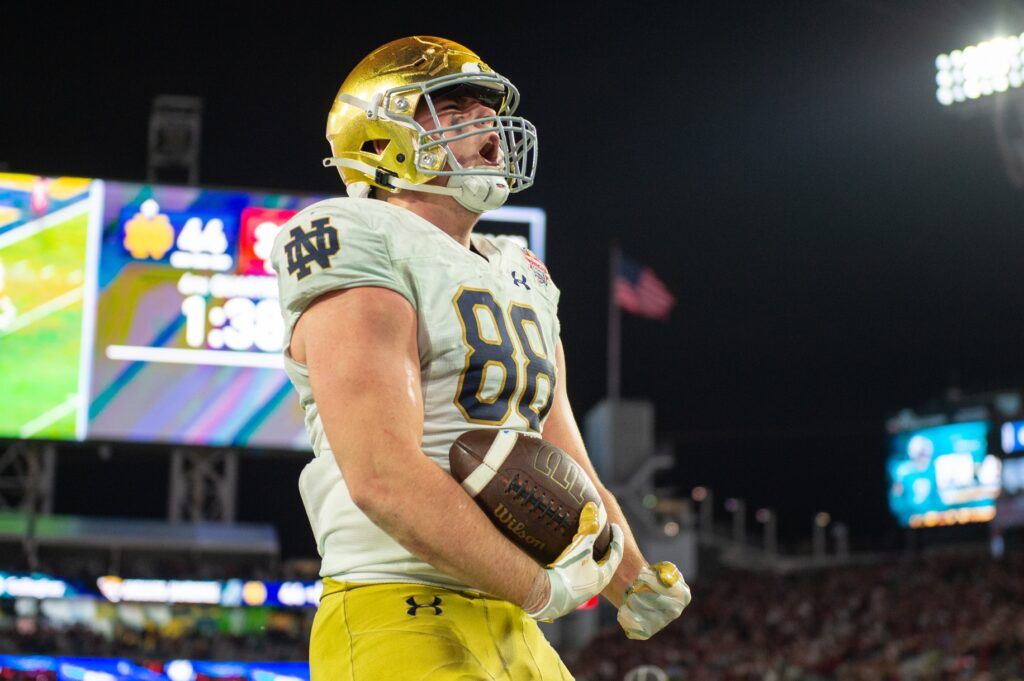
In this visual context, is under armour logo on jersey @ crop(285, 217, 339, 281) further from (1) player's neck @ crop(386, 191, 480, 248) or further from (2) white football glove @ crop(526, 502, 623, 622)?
(2) white football glove @ crop(526, 502, 623, 622)

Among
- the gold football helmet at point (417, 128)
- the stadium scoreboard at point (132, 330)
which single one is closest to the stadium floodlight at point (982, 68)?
the stadium scoreboard at point (132, 330)

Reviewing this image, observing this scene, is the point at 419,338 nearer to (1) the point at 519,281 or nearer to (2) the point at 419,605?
(1) the point at 519,281

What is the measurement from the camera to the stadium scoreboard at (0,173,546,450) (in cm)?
1273

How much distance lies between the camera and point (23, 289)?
12.7 m

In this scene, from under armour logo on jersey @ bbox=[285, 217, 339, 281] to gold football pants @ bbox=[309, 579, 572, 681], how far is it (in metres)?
0.51

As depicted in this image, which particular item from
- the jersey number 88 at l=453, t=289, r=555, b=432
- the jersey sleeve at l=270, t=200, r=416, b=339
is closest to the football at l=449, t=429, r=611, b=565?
the jersey number 88 at l=453, t=289, r=555, b=432

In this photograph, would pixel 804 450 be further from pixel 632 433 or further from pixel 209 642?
pixel 209 642

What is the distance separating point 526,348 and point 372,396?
38 centimetres

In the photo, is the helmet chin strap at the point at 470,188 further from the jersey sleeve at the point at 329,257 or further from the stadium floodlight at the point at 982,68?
the stadium floodlight at the point at 982,68

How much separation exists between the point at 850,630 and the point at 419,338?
1742 cm

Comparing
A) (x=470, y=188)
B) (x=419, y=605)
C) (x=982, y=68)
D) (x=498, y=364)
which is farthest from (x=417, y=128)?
(x=982, y=68)

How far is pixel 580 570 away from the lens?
198cm

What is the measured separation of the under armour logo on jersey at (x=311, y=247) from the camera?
2.07 meters

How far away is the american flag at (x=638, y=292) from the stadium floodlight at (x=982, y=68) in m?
6.44
